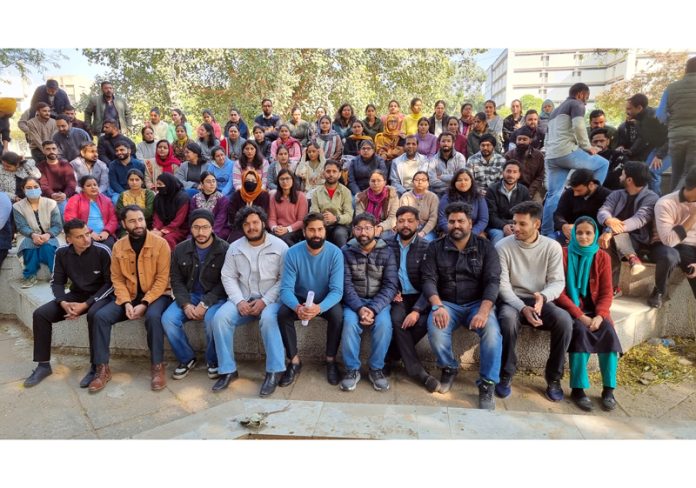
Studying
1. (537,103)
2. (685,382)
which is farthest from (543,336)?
(537,103)

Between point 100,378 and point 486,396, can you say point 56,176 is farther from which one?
point 486,396

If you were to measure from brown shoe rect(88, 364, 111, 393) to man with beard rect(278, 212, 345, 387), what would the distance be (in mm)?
1594

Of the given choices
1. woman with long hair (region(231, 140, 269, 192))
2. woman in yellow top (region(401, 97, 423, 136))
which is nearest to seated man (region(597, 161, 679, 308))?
woman in yellow top (region(401, 97, 423, 136))

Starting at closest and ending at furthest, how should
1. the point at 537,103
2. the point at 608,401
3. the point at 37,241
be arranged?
the point at 608,401
the point at 37,241
the point at 537,103

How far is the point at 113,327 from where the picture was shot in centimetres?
471

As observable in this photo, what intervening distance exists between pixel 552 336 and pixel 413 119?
5.70m

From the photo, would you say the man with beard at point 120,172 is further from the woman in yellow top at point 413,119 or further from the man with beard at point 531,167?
the man with beard at point 531,167

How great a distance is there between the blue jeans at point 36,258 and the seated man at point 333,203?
3.33 meters

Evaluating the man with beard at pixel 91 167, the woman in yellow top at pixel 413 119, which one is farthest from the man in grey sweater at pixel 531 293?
the man with beard at pixel 91 167

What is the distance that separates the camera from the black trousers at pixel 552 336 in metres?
3.83

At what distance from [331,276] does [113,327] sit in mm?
2331

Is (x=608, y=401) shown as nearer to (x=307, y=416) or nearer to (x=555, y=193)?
(x=307, y=416)

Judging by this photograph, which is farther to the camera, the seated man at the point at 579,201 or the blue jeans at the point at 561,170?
the blue jeans at the point at 561,170

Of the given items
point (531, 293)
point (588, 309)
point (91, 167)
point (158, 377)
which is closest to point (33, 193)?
point (91, 167)
